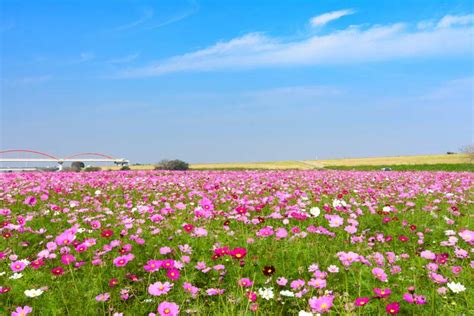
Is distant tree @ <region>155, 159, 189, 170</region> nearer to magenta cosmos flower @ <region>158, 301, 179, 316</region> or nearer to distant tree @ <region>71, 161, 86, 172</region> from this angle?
distant tree @ <region>71, 161, 86, 172</region>

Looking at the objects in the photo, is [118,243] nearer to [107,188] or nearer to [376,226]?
[376,226]

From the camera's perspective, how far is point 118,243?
14.1ft

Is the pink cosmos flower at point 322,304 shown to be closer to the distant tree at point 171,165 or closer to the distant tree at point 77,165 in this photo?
the distant tree at point 171,165

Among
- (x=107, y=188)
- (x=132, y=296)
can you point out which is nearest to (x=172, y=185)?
(x=107, y=188)

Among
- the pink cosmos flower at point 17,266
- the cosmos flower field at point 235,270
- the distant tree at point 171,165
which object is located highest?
the distant tree at point 171,165

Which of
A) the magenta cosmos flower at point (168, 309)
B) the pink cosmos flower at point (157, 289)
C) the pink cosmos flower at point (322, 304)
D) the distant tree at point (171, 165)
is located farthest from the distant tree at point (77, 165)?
the pink cosmos flower at point (322, 304)

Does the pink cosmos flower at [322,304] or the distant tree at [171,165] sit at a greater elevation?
the distant tree at [171,165]

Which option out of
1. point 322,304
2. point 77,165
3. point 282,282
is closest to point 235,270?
point 282,282

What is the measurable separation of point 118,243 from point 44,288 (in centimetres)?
92

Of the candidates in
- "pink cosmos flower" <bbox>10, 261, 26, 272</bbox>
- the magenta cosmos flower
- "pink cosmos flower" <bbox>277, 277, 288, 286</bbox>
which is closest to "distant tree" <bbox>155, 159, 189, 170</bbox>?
"pink cosmos flower" <bbox>10, 261, 26, 272</bbox>

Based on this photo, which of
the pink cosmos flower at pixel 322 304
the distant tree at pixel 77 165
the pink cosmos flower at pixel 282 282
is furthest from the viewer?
the distant tree at pixel 77 165

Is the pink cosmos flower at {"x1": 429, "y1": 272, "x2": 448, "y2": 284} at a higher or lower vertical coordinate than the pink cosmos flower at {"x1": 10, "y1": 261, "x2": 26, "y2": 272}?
lower

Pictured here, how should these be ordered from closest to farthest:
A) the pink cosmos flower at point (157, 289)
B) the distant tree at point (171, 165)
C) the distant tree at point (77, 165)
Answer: the pink cosmos flower at point (157, 289)
the distant tree at point (171, 165)
the distant tree at point (77, 165)

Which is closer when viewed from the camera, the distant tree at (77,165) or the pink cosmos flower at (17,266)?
the pink cosmos flower at (17,266)
